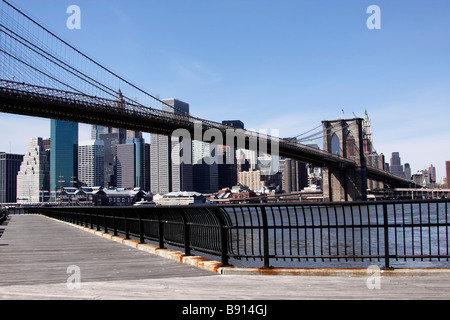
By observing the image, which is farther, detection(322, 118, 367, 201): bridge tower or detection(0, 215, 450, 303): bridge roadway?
detection(322, 118, 367, 201): bridge tower

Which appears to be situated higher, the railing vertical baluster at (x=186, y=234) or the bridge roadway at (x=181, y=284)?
the railing vertical baluster at (x=186, y=234)

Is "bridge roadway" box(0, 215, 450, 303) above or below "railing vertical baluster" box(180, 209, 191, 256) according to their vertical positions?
below

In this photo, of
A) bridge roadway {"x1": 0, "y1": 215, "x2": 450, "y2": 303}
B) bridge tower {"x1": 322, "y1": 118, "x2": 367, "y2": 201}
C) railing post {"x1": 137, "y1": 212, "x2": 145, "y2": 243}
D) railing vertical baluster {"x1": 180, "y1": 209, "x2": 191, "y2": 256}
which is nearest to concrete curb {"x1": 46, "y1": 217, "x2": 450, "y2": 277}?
bridge roadway {"x1": 0, "y1": 215, "x2": 450, "y2": 303}

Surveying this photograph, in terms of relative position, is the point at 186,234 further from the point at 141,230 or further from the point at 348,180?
the point at 348,180

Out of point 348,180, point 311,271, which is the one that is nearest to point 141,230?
point 311,271

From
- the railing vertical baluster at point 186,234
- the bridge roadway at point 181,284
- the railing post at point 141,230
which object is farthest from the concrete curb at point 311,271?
the railing post at point 141,230

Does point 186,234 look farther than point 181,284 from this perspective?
Yes

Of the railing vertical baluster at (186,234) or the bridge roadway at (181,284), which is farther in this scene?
the railing vertical baluster at (186,234)

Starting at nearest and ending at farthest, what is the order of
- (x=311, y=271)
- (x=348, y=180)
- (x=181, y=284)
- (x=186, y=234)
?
(x=181, y=284) < (x=311, y=271) < (x=186, y=234) < (x=348, y=180)

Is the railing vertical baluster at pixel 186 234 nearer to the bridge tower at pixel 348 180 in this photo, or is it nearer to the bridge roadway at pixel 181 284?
the bridge roadway at pixel 181 284

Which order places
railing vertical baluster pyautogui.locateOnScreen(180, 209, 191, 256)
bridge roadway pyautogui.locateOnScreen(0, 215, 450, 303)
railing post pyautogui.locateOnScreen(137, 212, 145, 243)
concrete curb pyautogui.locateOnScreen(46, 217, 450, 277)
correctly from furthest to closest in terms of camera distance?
1. railing post pyautogui.locateOnScreen(137, 212, 145, 243)
2. railing vertical baluster pyautogui.locateOnScreen(180, 209, 191, 256)
3. concrete curb pyautogui.locateOnScreen(46, 217, 450, 277)
4. bridge roadway pyautogui.locateOnScreen(0, 215, 450, 303)

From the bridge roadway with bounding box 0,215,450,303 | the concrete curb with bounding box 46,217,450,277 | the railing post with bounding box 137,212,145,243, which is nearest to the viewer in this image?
the bridge roadway with bounding box 0,215,450,303

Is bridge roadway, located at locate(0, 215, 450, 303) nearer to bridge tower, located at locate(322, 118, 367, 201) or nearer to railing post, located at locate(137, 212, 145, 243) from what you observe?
railing post, located at locate(137, 212, 145, 243)

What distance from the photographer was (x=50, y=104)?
171 feet
